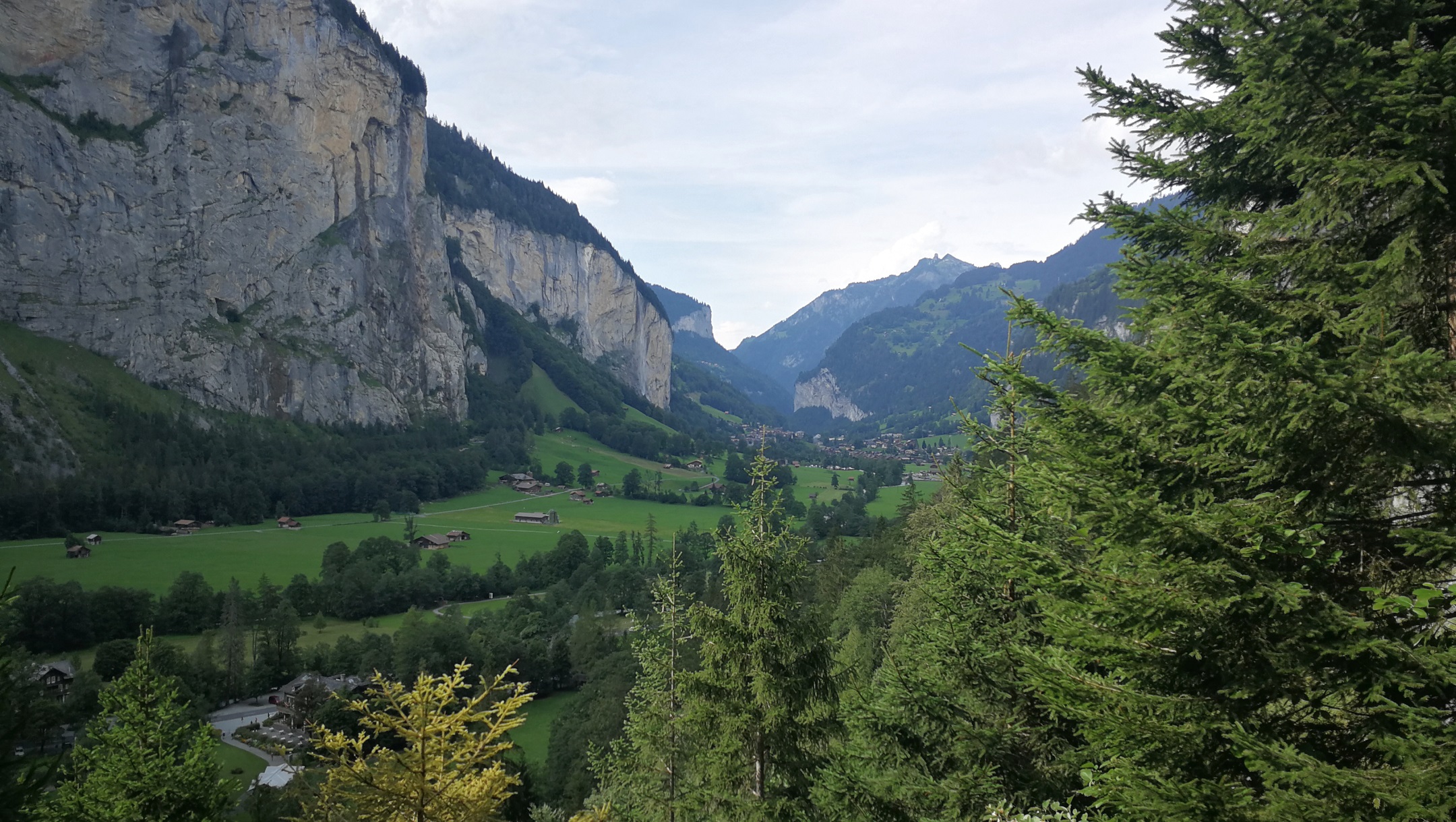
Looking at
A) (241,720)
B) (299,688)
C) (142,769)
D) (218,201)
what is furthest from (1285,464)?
(218,201)

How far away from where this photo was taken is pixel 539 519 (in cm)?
8931

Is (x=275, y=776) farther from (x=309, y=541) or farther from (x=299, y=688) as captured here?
(x=309, y=541)

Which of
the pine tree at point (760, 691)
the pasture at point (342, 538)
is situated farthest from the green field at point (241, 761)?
the pine tree at point (760, 691)

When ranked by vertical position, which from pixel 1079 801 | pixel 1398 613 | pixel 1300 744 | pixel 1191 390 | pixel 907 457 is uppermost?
pixel 1191 390

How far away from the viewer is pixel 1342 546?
4.58 metres

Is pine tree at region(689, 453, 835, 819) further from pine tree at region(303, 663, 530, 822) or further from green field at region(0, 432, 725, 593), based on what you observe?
green field at region(0, 432, 725, 593)

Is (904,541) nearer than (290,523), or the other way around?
(904,541)

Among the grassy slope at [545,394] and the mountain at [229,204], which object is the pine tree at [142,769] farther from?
the grassy slope at [545,394]

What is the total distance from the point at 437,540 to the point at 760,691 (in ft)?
239

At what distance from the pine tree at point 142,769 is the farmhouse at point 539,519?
78.8 metres

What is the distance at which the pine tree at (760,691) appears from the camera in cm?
927

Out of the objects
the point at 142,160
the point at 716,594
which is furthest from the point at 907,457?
the point at 142,160

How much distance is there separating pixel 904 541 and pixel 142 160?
384 ft

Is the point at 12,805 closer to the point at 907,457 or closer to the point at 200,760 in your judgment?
the point at 200,760
